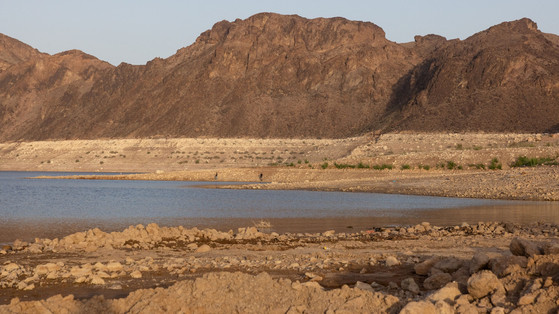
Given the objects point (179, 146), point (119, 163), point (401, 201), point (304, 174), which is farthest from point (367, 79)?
point (401, 201)

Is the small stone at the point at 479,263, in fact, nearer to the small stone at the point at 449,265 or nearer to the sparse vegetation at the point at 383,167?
the small stone at the point at 449,265

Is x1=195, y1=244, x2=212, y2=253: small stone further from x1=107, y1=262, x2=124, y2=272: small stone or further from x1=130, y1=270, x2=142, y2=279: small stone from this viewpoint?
x1=130, y1=270, x2=142, y2=279: small stone

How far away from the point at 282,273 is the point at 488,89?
6395 cm

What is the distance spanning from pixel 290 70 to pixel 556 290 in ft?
281

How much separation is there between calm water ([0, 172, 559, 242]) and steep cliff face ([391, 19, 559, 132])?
36.1m

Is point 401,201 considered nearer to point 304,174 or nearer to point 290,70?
point 304,174

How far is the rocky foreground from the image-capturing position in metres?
7.42

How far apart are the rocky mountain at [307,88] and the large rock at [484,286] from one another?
190ft

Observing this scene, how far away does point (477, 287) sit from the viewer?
7465 millimetres

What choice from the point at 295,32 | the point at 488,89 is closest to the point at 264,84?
the point at 295,32

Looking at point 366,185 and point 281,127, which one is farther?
point 281,127

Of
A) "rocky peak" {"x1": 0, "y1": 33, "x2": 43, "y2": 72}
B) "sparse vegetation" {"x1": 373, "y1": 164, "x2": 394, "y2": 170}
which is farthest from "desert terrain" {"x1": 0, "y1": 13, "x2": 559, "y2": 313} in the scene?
"rocky peak" {"x1": 0, "y1": 33, "x2": 43, "y2": 72}

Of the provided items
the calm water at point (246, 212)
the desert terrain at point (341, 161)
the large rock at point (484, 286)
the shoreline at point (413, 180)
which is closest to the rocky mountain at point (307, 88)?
the desert terrain at point (341, 161)

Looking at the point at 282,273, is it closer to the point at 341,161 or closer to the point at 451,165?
→ the point at 451,165
